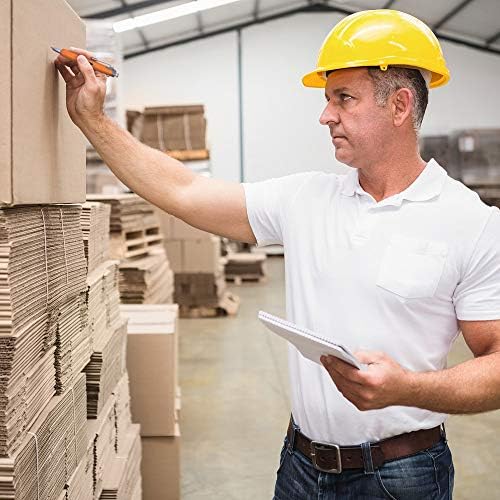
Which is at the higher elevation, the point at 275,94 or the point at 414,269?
the point at 275,94

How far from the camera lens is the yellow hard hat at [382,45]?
2.04 meters

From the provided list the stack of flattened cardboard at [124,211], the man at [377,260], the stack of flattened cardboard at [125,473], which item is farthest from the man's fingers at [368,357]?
the stack of flattened cardboard at [124,211]

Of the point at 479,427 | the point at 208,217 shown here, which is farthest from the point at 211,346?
the point at 208,217

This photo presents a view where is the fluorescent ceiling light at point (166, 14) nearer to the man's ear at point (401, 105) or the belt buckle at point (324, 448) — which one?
the man's ear at point (401, 105)

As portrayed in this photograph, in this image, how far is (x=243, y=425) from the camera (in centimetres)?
543

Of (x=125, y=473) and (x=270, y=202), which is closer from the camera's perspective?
(x=270, y=202)

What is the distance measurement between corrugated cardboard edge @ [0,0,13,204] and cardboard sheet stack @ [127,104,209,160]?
8.34 meters

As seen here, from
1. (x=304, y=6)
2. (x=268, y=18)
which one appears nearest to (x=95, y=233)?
(x=268, y=18)

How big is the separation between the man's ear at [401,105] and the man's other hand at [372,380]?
774mm

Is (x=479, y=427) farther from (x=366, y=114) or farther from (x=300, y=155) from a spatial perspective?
(x=300, y=155)

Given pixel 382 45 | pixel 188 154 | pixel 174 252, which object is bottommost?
pixel 174 252

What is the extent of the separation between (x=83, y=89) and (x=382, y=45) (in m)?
0.88

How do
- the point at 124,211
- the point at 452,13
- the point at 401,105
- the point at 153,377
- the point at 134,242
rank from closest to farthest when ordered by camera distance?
the point at 401,105
the point at 153,377
the point at 124,211
the point at 134,242
the point at 452,13

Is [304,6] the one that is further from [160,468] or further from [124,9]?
[160,468]
